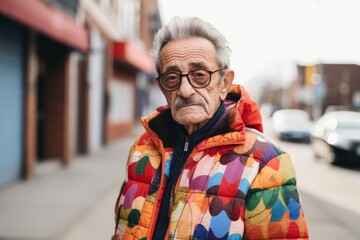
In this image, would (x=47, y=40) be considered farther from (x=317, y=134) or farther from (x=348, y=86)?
(x=348, y=86)

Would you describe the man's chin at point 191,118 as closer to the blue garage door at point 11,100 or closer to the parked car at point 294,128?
the blue garage door at point 11,100

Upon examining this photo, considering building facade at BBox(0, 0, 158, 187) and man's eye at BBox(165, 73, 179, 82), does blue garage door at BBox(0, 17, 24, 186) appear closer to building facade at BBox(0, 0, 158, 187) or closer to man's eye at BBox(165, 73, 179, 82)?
building facade at BBox(0, 0, 158, 187)

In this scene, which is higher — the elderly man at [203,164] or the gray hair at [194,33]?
the gray hair at [194,33]

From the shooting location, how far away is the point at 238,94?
81.7 inches

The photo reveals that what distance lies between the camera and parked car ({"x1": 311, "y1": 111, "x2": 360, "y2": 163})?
39.2 ft

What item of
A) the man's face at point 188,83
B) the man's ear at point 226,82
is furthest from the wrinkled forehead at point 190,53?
the man's ear at point 226,82

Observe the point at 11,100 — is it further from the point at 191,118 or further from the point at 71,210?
the point at 191,118

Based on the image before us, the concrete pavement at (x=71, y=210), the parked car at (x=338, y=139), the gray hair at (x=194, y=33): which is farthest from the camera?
the parked car at (x=338, y=139)

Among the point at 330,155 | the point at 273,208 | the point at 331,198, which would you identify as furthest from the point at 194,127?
the point at 330,155

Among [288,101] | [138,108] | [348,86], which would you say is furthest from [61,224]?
[288,101]

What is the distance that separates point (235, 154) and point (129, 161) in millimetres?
610

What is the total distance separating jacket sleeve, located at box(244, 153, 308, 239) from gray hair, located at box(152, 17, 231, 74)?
558 mm

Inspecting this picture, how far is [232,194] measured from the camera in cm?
168

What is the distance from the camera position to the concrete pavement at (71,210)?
17.6 feet
